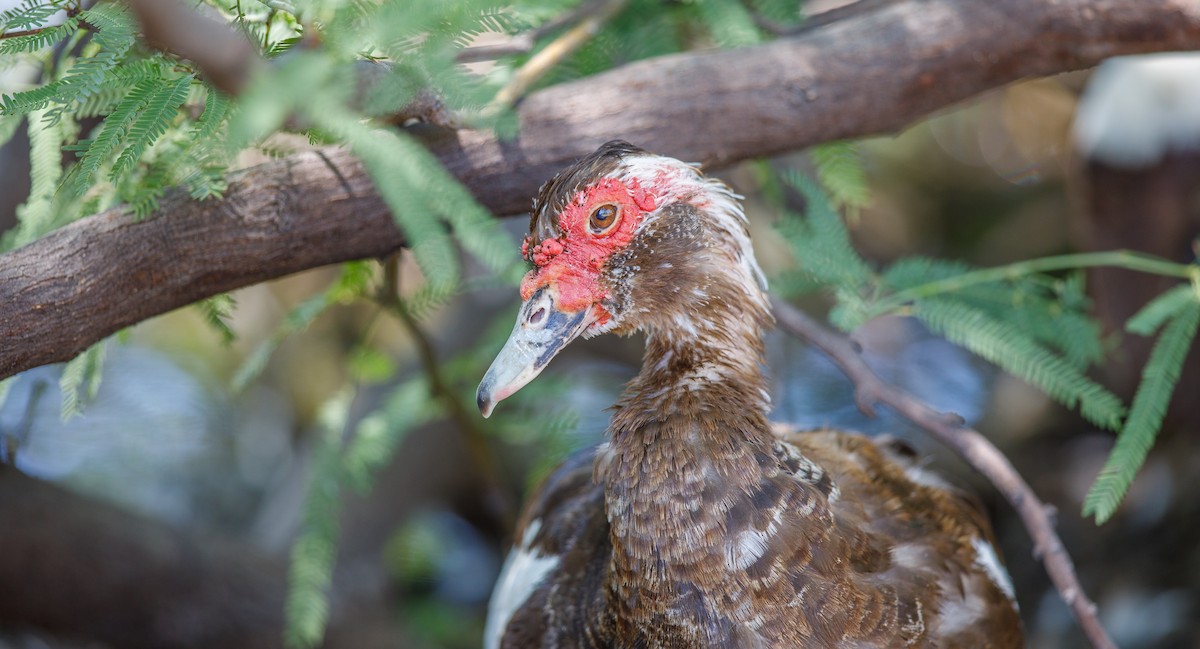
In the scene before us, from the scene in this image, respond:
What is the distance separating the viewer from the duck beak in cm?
183

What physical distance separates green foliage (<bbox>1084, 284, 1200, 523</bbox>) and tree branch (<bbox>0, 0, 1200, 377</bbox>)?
0.73 meters

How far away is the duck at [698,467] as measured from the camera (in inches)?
72.2

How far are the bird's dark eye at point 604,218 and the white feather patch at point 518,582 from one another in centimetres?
96

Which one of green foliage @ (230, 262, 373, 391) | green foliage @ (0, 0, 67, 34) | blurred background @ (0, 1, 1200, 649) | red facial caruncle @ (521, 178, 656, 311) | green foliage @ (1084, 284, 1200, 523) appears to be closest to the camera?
green foliage @ (0, 0, 67, 34)

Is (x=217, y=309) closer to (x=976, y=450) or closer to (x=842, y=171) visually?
(x=842, y=171)

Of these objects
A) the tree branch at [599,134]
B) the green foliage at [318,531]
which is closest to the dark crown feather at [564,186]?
the tree branch at [599,134]

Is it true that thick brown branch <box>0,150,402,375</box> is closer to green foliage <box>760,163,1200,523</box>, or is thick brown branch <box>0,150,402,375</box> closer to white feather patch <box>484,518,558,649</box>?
white feather patch <box>484,518,558,649</box>

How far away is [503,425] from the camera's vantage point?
3402 millimetres

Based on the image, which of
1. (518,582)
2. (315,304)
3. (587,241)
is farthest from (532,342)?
(315,304)

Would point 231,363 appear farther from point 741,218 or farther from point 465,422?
point 741,218

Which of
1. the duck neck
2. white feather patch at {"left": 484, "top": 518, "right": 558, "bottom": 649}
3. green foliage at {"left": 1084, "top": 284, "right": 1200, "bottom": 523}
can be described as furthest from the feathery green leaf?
white feather patch at {"left": 484, "top": 518, "right": 558, "bottom": 649}

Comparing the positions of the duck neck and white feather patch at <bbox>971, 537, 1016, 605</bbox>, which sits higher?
the duck neck

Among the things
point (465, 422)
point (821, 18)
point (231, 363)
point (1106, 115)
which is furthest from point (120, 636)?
point (1106, 115)

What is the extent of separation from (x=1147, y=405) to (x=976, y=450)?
0.45 m
